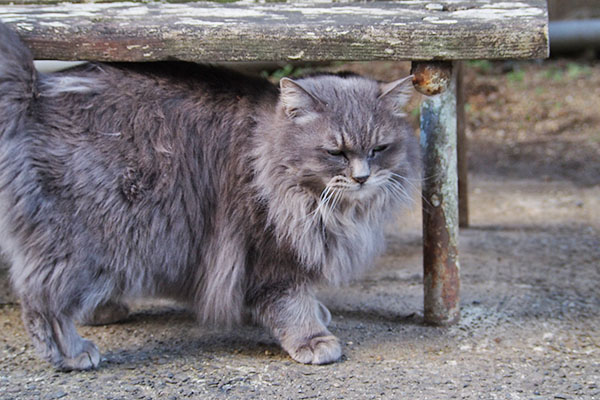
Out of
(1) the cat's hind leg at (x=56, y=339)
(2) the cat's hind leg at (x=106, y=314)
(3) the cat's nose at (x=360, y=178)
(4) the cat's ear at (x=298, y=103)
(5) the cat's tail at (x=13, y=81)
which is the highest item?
(5) the cat's tail at (x=13, y=81)

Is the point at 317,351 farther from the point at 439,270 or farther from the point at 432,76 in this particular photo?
the point at 432,76

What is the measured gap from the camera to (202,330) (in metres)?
3.42

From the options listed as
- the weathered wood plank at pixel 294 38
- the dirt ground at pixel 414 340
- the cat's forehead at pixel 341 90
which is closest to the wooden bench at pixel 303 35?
the weathered wood plank at pixel 294 38

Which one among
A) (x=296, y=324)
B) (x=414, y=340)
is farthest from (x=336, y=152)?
(x=414, y=340)

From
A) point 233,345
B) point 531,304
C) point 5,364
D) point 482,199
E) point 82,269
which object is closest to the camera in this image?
point 82,269

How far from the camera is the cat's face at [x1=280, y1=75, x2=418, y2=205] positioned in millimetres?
2857

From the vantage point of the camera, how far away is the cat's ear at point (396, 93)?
9.74ft

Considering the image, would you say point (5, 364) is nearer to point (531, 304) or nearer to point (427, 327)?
point (427, 327)

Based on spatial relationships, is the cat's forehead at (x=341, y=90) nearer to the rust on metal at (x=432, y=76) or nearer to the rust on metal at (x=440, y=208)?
the rust on metal at (x=432, y=76)

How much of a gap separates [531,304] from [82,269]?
2.28 metres

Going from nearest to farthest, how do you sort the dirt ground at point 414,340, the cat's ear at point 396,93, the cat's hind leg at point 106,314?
the dirt ground at point 414,340 < the cat's ear at point 396,93 < the cat's hind leg at point 106,314

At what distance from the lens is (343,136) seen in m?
2.85

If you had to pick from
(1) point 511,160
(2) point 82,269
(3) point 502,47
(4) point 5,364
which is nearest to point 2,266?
(4) point 5,364

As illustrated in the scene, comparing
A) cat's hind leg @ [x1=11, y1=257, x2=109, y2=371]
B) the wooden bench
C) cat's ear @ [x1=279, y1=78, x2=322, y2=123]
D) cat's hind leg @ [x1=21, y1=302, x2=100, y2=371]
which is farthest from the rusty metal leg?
cat's hind leg @ [x1=21, y1=302, x2=100, y2=371]
